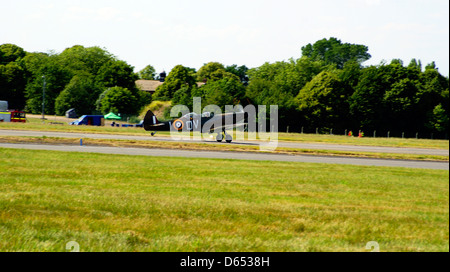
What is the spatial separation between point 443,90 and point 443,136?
314 inches

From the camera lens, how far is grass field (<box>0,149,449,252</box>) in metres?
5.72

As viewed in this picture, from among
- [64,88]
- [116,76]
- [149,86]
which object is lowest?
[64,88]

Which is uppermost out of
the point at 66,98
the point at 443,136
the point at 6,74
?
the point at 6,74

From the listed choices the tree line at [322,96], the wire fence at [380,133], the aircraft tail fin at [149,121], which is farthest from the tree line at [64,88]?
the aircraft tail fin at [149,121]

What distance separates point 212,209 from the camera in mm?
8227

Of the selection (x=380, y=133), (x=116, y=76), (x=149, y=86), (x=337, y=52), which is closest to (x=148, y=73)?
(x=149, y=86)

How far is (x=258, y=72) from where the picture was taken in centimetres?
10025

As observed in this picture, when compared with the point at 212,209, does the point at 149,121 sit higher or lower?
higher

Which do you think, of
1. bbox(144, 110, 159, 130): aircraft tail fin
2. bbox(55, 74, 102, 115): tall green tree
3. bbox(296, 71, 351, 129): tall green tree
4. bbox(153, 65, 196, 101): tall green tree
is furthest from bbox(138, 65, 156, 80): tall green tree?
bbox(144, 110, 159, 130): aircraft tail fin

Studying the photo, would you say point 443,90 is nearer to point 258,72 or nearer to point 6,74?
point 258,72

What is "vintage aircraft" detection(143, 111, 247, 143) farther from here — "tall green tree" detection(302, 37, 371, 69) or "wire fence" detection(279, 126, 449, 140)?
"tall green tree" detection(302, 37, 371, 69)

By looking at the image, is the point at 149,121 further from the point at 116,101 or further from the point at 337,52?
the point at 337,52
